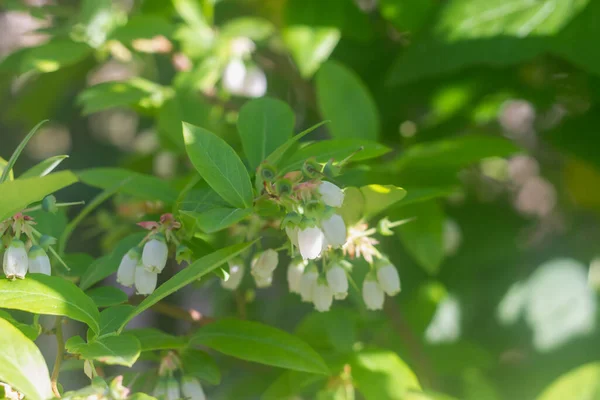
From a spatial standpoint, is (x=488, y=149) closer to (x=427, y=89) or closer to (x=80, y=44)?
(x=427, y=89)

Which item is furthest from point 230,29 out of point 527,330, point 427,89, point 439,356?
point 527,330

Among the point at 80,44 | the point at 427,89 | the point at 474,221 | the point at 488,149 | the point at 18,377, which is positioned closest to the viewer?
the point at 18,377

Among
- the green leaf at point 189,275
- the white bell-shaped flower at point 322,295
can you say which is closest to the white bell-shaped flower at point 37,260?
the green leaf at point 189,275

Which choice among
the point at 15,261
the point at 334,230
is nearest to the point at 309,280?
the point at 334,230

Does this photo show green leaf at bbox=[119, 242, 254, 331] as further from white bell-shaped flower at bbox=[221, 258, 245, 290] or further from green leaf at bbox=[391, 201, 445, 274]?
green leaf at bbox=[391, 201, 445, 274]

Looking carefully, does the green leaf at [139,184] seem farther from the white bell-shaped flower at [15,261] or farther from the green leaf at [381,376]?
the green leaf at [381,376]

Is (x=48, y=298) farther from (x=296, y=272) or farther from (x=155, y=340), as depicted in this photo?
(x=296, y=272)
